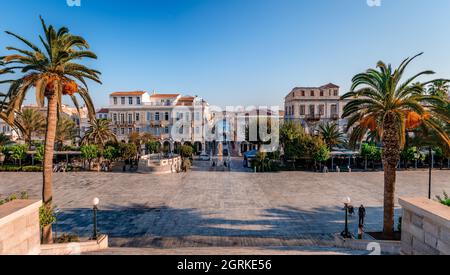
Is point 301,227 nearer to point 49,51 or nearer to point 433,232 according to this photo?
point 433,232

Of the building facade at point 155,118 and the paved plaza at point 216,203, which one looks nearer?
the paved plaza at point 216,203

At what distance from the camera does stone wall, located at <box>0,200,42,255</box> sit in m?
5.28

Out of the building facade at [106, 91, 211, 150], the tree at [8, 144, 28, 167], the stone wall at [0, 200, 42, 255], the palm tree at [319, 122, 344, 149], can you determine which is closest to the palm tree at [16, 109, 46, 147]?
the tree at [8, 144, 28, 167]

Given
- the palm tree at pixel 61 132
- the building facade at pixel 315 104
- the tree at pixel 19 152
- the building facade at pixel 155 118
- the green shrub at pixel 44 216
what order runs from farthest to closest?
the building facade at pixel 155 118
the building facade at pixel 315 104
the palm tree at pixel 61 132
the tree at pixel 19 152
the green shrub at pixel 44 216

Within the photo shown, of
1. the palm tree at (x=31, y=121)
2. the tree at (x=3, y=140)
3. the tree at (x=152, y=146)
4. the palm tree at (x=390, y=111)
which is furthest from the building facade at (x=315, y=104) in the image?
the tree at (x=3, y=140)

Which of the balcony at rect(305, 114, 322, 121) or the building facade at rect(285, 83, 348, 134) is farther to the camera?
the building facade at rect(285, 83, 348, 134)

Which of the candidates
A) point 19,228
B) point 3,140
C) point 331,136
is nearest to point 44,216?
point 19,228

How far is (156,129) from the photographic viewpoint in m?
56.4

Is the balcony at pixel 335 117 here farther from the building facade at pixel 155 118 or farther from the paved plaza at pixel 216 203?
the building facade at pixel 155 118

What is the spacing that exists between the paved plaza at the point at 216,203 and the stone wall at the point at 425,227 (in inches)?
265

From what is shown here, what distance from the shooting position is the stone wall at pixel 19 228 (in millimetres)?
5279

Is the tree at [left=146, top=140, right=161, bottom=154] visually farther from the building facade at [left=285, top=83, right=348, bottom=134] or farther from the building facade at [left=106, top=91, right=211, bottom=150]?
the building facade at [left=285, top=83, right=348, bottom=134]

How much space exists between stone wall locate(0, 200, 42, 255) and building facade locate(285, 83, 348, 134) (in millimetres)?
51121
